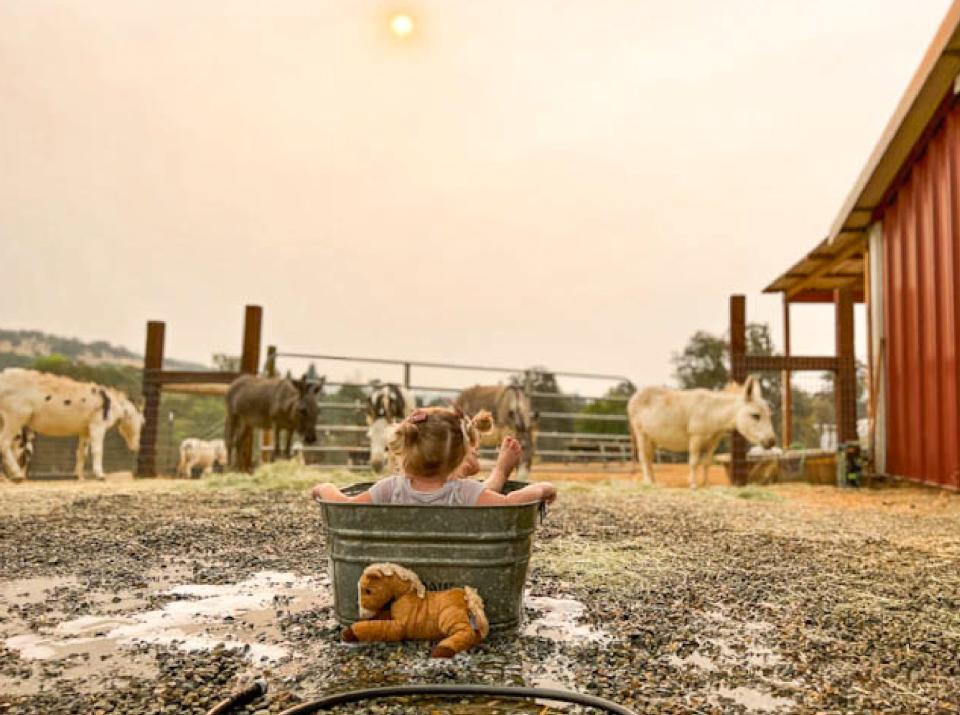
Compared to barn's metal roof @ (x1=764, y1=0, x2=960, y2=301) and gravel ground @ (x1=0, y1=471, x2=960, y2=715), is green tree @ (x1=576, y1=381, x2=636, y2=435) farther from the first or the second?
gravel ground @ (x1=0, y1=471, x2=960, y2=715)

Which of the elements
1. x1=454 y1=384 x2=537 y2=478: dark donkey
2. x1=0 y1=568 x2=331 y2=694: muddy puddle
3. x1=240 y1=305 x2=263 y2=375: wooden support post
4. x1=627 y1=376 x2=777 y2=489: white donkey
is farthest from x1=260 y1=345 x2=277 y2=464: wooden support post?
x1=0 y1=568 x2=331 y2=694: muddy puddle

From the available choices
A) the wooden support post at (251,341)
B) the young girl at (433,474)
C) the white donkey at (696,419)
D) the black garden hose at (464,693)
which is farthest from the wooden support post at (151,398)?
the black garden hose at (464,693)

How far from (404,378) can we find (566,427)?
211 inches

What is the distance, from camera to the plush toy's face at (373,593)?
7.48 feet

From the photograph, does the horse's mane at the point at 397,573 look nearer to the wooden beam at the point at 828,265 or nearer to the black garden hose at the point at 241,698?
the black garden hose at the point at 241,698

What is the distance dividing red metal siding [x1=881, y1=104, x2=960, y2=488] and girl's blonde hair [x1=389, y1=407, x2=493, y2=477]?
22.0ft

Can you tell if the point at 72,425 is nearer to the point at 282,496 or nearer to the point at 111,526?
the point at 282,496

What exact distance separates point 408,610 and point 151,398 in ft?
28.4

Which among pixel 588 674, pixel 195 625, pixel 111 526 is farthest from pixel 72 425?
pixel 588 674

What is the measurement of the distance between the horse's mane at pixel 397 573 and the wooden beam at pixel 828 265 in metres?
9.94

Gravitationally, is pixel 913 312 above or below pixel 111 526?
above

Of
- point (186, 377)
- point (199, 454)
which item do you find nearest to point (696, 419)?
point (186, 377)

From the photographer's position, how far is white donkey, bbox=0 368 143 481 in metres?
8.86

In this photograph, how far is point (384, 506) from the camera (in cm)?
234
